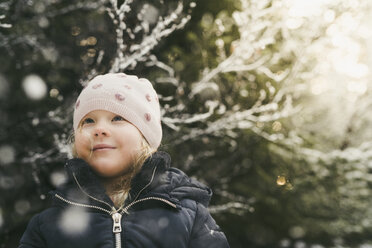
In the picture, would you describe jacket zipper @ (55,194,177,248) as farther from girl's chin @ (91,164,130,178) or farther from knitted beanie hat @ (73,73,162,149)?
knitted beanie hat @ (73,73,162,149)

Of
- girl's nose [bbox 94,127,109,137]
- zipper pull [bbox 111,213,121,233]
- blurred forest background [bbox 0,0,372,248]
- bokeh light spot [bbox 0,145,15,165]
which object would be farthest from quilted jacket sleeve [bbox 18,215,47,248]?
bokeh light spot [bbox 0,145,15,165]

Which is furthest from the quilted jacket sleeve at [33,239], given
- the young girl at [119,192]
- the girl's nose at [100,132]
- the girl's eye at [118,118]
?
the girl's eye at [118,118]

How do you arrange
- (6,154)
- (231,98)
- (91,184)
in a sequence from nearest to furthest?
(91,184)
(6,154)
(231,98)

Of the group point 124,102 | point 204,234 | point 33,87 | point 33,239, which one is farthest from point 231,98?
point 33,239

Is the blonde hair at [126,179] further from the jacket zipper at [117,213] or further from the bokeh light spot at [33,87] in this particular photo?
the bokeh light spot at [33,87]

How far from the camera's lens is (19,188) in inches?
140

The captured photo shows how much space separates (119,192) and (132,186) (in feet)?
0.42

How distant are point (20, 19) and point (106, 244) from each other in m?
2.42

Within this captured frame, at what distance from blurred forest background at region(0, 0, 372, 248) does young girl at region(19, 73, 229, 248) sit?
887 mm

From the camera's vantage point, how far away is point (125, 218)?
1864mm

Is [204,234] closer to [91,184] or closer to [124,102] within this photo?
[91,184]

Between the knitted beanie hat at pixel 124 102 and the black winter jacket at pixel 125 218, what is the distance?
0.68 ft

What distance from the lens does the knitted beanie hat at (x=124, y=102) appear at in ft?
6.64

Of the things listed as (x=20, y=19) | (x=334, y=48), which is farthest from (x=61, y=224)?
(x=334, y=48)
